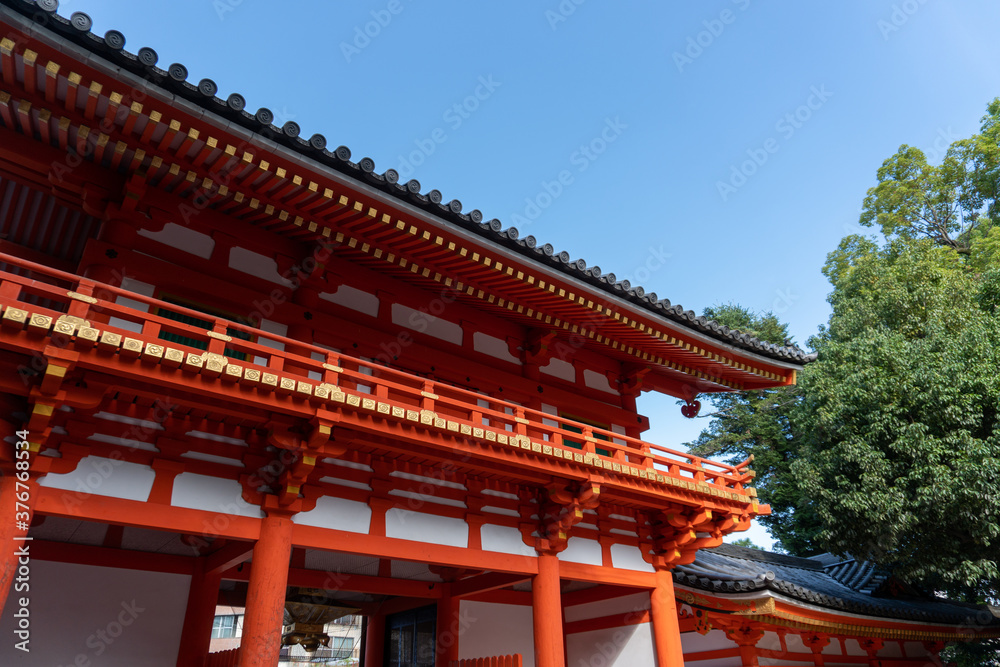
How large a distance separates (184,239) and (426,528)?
5026mm

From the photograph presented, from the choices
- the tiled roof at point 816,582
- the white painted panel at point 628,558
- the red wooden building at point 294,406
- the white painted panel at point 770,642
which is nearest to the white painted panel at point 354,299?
the red wooden building at point 294,406

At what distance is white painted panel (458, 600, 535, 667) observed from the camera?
420 inches

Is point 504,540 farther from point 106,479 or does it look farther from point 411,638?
point 106,479

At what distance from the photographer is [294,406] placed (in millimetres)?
6699

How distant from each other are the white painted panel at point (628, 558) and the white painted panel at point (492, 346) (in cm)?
362

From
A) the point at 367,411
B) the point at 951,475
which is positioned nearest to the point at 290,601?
the point at 367,411

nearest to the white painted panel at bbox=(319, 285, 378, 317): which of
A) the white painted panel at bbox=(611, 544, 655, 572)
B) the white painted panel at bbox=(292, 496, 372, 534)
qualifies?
the white painted panel at bbox=(292, 496, 372, 534)

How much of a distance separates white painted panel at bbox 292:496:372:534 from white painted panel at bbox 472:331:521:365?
3.85m

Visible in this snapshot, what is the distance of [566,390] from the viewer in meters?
11.9

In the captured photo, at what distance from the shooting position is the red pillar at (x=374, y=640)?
11625 mm

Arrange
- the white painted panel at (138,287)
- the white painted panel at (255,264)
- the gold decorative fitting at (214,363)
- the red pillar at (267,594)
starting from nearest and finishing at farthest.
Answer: the gold decorative fitting at (214,363) < the red pillar at (267,594) < the white painted panel at (138,287) < the white painted panel at (255,264)

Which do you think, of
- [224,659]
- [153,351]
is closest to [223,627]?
[224,659]

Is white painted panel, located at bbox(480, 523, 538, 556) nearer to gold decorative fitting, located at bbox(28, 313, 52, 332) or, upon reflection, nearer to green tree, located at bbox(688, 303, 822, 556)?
gold decorative fitting, located at bbox(28, 313, 52, 332)

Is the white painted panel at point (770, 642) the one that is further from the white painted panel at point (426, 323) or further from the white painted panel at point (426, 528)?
the white painted panel at point (426, 323)
